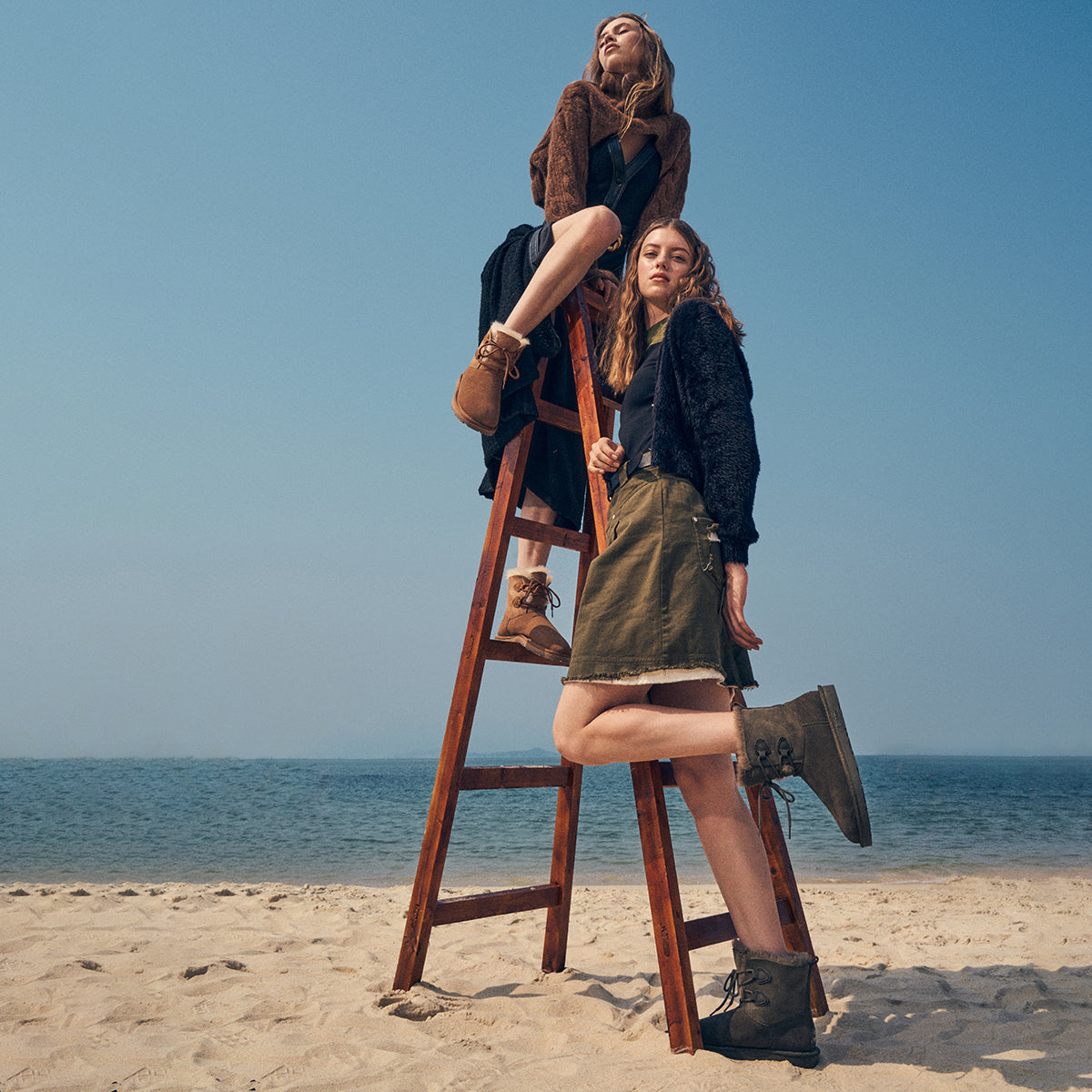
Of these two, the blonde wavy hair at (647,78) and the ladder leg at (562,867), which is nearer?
the blonde wavy hair at (647,78)

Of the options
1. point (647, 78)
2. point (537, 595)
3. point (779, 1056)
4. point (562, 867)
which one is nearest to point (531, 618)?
point (537, 595)

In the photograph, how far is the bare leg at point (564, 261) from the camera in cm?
228

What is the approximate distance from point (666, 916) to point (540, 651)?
845mm

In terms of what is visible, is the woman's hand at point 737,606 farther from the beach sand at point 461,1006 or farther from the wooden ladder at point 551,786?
the beach sand at point 461,1006

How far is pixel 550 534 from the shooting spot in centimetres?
257

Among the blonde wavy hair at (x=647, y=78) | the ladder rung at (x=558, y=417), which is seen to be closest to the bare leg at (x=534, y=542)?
the ladder rung at (x=558, y=417)

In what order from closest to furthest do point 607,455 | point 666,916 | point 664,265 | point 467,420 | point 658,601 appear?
point 658,601
point 666,916
point 607,455
point 664,265
point 467,420

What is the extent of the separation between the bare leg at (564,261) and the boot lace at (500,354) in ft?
0.23

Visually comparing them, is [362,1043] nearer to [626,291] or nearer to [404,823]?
[626,291]

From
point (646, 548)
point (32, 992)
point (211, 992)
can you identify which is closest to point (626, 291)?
point (646, 548)

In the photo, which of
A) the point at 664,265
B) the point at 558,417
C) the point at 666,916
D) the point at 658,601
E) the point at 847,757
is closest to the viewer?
the point at 847,757

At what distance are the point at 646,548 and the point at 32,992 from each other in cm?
242

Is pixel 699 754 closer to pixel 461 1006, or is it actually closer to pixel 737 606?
pixel 737 606

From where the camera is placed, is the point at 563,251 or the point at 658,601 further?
the point at 563,251
